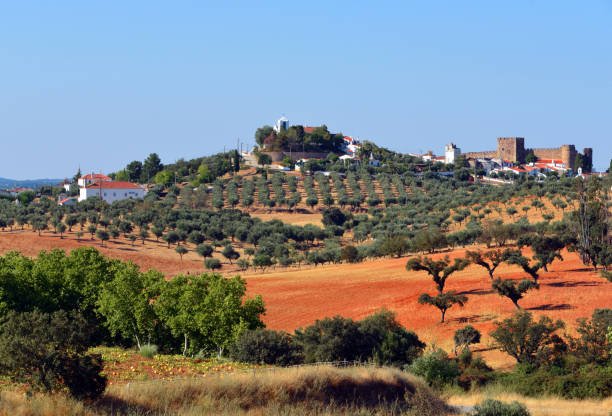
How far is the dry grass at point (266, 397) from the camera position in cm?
1580

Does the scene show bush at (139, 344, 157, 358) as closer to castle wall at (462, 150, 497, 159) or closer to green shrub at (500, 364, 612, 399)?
green shrub at (500, 364, 612, 399)

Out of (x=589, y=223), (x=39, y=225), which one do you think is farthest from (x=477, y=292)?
(x=39, y=225)

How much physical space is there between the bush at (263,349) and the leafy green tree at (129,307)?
18.8 feet

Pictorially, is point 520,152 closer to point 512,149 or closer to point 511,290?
point 512,149

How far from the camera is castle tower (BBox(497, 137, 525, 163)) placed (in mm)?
190125

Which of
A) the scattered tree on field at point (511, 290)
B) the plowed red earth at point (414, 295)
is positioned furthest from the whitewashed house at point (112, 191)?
the scattered tree on field at point (511, 290)

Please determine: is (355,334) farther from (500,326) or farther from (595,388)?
(595,388)

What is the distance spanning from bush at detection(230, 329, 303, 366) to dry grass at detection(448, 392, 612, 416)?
6.25 meters

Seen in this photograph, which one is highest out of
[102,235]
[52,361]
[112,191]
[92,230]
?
[112,191]

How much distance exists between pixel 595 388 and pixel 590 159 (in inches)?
6588

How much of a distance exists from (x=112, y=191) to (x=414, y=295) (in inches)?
3548

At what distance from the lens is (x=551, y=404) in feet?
77.9

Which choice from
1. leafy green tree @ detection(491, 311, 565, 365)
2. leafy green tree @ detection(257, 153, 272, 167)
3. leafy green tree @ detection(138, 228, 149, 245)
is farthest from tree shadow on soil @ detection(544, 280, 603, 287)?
leafy green tree @ detection(257, 153, 272, 167)

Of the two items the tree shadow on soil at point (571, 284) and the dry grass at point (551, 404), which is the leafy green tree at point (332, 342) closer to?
the dry grass at point (551, 404)
